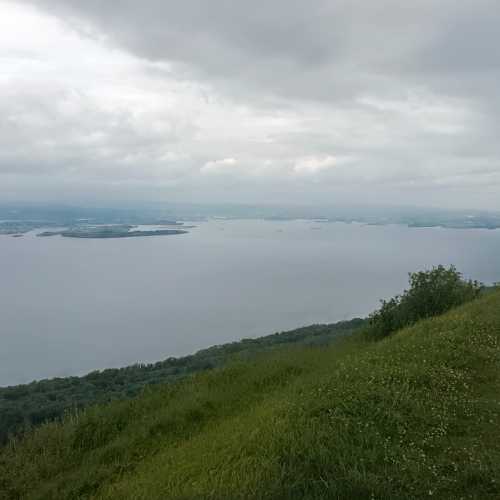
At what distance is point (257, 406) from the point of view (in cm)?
435

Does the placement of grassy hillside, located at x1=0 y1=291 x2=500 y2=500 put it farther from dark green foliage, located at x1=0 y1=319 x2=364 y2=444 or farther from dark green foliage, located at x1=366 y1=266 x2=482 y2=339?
dark green foliage, located at x1=366 y1=266 x2=482 y2=339

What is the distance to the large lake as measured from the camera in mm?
24656

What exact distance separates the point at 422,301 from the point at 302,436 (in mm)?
5301

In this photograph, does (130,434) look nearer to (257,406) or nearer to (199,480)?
(257,406)

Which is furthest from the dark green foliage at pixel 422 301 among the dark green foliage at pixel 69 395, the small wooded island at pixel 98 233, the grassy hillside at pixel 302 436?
the small wooded island at pixel 98 233

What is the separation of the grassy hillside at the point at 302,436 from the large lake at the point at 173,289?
17.9m

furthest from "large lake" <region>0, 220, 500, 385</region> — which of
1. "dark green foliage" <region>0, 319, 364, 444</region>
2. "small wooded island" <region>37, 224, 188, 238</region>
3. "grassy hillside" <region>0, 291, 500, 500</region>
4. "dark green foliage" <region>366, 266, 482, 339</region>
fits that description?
"grassy hillside" <region>0, 291, 500, 500</region>

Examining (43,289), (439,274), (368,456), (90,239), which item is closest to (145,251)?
(90,239)

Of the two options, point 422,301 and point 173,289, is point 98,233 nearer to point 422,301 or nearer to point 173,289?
point 173,289

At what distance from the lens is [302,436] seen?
3.12m

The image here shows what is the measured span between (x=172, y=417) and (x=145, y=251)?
62.6m

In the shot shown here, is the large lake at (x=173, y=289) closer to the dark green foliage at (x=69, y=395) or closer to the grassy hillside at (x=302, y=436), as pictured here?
the dark green foliage at (x=69, y=395)

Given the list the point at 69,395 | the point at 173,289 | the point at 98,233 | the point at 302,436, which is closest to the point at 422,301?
the point at 302,436

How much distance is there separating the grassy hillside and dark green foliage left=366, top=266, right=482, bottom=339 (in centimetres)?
202
